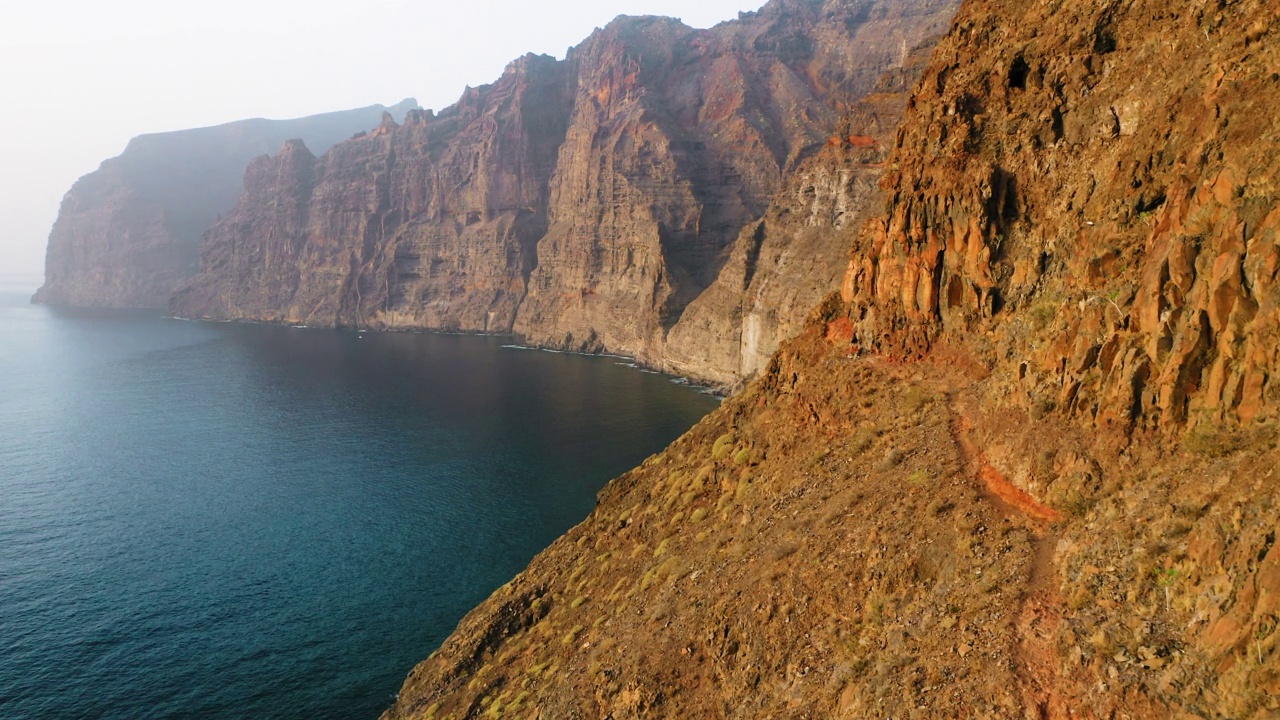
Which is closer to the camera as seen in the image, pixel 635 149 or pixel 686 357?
pixel 686 357

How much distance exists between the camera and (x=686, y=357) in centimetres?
13925

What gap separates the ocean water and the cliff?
47.0ft

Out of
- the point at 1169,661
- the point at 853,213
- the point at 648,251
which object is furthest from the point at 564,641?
the point at 648,251

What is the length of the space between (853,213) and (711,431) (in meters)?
67.4

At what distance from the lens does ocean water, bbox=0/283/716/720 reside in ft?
145

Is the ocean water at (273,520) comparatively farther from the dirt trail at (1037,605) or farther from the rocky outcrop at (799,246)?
the dirt trail at (1037,605)

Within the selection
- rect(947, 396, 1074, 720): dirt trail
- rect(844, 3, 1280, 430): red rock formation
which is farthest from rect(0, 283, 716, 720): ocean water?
rect(844, 3, 1280, 430): red rock formation

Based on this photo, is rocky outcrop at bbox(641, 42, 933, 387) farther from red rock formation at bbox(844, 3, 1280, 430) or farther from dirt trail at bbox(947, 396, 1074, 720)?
dirt trail at bbox(947, 396, 1074, 720)

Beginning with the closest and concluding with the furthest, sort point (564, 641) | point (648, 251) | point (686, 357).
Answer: point (564, 641) < point (686, 357) < point (648, 251)

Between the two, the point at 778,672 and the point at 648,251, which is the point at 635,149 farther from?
the point at 778,672

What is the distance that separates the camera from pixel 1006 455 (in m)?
20.4

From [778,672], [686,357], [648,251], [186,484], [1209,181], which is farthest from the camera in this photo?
[648,251]

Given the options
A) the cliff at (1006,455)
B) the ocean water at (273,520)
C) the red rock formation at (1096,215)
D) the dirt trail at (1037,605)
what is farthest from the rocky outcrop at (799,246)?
the dirt trail at (1037,605)

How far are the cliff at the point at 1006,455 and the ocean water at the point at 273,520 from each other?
14.3 metres
